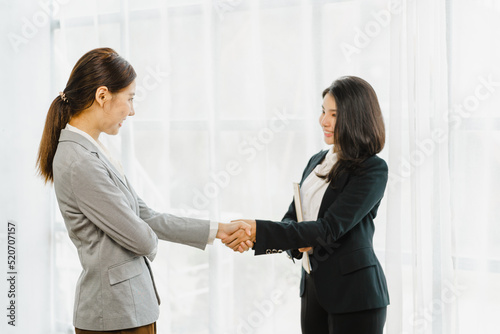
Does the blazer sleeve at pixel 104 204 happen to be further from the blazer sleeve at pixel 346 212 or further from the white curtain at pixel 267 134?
the white curtain at pixel 267 134

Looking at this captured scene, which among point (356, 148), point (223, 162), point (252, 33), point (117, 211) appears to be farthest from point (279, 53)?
point (117, 211)

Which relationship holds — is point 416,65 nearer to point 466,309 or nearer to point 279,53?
point 279,53

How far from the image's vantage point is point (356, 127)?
6.23ft

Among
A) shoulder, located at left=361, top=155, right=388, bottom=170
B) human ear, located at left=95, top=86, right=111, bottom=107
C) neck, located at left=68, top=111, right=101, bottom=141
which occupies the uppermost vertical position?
human ear, located at left=95, top=86, right=111, bottom=107

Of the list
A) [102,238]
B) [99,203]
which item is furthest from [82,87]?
[102,238]

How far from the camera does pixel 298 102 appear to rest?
8.33ft

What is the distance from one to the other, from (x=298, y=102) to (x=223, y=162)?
1.73 feet

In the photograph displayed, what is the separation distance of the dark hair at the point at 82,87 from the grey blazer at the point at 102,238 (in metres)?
0.08

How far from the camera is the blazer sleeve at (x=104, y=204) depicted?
1624mm

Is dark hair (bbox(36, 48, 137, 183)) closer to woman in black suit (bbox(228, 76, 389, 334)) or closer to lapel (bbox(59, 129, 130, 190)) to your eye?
lapel (bbox(59, 129, 130, 190))

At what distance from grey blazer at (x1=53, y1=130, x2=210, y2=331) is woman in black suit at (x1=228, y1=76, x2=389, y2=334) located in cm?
51

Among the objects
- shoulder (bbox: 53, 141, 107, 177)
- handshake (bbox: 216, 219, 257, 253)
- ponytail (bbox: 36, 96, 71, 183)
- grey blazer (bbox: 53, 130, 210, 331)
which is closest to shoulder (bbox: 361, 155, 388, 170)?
handshake (bbox: 216, 219, 257, 253)

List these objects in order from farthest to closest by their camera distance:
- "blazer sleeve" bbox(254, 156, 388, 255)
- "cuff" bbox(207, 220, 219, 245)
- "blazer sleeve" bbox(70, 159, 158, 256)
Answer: "cuff" bbox(207, 220, 219, 245) < "blazer sleeve" bbox(254, 156, 388, 255) < "blazer sleeve" bbox(70, 159, 158, 256)

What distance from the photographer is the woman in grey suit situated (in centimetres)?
164
